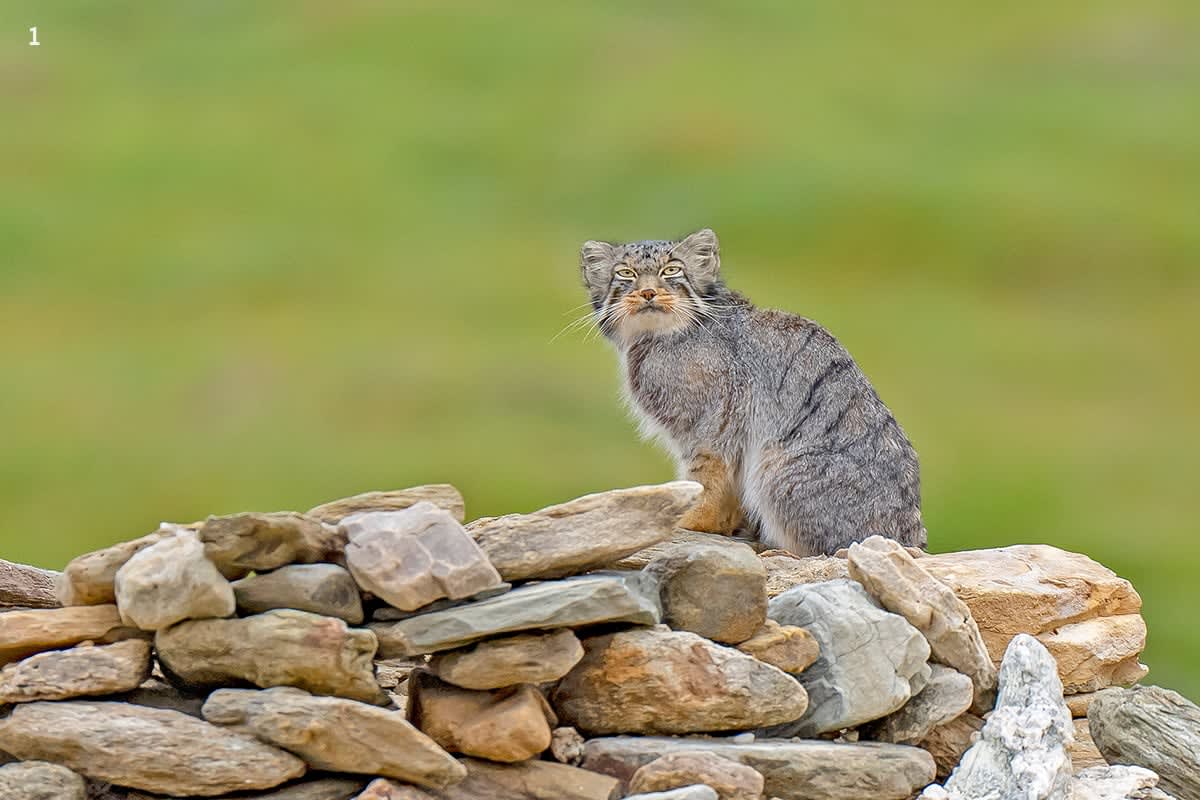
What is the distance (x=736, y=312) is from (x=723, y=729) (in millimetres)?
4144

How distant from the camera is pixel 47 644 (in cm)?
698

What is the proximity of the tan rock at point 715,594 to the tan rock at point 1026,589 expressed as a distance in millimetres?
1749

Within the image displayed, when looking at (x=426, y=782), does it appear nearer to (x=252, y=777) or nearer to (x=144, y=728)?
(x=252, y=777)

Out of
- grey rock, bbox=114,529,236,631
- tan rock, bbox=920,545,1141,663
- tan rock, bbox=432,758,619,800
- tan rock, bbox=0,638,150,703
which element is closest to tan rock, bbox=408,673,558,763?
tan rock, bbox=432,758,619,800

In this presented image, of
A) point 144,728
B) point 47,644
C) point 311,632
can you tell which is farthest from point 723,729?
point 47,644

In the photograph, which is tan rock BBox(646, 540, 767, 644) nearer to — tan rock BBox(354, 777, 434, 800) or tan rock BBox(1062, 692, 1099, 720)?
tan rock BBox(354, 777, 434, 800)

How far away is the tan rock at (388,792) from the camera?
21.8ft

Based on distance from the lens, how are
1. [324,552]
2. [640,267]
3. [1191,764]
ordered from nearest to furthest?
[324,552]
[1191,764]
[640,267]

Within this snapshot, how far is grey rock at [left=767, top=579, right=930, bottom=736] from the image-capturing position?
24.7 ft

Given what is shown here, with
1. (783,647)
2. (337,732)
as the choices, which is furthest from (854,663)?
(337,732)

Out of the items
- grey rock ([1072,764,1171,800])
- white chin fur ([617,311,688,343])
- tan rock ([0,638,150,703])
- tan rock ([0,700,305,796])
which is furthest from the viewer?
white chin fur ([617,311,688,343])

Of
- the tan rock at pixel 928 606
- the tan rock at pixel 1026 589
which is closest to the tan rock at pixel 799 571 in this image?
the tan rock at pixel 1026 589

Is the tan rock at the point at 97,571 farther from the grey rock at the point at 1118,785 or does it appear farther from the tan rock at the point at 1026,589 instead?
the grey rock at the point at 1118,785

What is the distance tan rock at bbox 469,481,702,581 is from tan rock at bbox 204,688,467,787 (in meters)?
0.90
